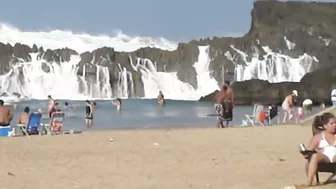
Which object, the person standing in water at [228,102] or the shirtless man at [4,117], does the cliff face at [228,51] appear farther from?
the shirtless man at [4,117]

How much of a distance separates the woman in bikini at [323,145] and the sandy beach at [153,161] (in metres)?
0.26

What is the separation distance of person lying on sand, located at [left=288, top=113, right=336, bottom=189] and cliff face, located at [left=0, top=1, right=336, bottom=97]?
10224cm

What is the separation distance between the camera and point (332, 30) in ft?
456

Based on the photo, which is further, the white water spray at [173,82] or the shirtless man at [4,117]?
the white water spray at [173,82]

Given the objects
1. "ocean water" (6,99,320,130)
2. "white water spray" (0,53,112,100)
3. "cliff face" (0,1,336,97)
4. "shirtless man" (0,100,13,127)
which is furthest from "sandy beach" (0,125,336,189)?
"cliff face" (0,1,336,97)

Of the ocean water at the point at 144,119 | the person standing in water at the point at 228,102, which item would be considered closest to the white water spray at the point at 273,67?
the ocean water at the point at 144,119

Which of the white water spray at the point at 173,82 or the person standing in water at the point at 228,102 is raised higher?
the white water spray at the point at 173,82

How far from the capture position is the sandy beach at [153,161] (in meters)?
8.92

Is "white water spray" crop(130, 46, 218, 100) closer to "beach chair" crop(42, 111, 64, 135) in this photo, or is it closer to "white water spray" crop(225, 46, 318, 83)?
"white water spray" crop(225, 46, 318, 83)

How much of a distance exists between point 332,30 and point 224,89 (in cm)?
12457

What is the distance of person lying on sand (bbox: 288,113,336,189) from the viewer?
752 centimetres

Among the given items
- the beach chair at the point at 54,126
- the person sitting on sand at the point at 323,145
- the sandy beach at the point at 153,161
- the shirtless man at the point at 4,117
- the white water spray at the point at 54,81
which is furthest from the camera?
the white water spray at the point at 54,81

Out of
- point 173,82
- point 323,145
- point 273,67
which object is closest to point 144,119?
point 323,145

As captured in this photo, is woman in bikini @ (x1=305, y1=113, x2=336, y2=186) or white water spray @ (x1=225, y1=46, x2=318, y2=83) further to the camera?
white water spray @ (x1=225, y1=46, x2=318, y2=83)
